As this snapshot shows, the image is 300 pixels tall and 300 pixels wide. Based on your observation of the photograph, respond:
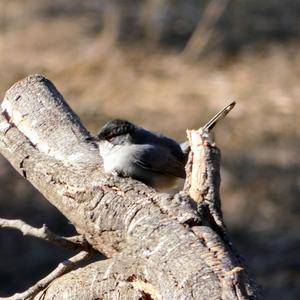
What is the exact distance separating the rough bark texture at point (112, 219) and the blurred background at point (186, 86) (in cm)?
381

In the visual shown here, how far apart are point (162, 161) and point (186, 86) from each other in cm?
515

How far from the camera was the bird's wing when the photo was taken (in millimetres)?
4629

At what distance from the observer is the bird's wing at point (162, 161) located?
15.2 ft

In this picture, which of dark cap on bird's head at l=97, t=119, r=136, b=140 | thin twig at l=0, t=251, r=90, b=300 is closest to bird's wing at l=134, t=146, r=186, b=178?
dark cap on bird's head at l=97, t=119, r=136, b=140

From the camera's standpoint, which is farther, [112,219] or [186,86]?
[186,86]

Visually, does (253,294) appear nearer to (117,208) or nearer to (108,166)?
(117,208)

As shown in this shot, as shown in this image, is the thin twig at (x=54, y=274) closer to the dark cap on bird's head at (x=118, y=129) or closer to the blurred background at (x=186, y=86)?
the dark cap on bird's head at (x=118, y=129)

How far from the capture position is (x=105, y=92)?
977cm

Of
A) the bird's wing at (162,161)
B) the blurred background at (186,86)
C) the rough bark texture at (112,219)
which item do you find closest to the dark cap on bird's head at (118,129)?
the bird's wing at (162,161)

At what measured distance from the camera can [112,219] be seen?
2.94 metres

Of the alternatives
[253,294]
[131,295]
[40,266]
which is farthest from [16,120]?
[40,266]

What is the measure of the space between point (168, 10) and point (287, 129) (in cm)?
239

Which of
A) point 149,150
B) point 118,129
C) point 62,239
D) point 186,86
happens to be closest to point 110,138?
point 118,129

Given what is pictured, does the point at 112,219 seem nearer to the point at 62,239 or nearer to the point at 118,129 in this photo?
the point at 62,239
